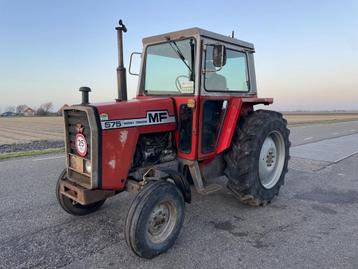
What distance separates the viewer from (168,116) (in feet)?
11.0

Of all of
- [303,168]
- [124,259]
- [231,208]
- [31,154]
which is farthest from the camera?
[31,154]

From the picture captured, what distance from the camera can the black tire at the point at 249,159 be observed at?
365cm

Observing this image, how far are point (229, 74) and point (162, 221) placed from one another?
7.18ft

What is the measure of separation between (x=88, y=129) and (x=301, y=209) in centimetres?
306

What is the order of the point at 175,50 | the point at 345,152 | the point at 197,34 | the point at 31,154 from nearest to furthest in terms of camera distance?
the point at 197,34 < the point at 175,50 < the point at 31,154 < the point at 345,152

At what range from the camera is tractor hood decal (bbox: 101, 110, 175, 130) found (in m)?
2.79

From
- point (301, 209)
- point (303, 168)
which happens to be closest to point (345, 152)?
point (303, 168)

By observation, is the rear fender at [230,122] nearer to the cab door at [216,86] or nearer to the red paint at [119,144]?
the cab door at [216,86]

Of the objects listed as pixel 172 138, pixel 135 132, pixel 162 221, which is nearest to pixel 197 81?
pixel 172 138

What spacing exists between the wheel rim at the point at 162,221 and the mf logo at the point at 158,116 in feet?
3.05

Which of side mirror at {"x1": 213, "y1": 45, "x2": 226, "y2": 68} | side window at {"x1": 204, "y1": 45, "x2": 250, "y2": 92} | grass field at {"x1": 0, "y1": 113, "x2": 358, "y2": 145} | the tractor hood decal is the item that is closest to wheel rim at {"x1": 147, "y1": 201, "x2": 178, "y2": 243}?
the tractor hood decal

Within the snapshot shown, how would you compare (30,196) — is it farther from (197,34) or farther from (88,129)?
(197,34)

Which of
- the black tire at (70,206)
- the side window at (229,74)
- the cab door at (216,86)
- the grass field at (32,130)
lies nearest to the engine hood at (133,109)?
the cab door at (216,86)

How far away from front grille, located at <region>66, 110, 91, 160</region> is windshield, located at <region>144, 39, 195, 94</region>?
1203 millimetres
